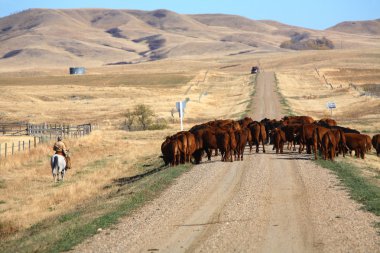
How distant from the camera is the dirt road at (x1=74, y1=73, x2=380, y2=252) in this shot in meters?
12.8

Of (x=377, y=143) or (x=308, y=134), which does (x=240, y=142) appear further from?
(x=377, y=143)

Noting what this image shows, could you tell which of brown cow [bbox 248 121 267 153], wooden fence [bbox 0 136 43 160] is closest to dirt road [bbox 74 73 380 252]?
brown cow [bbox 248 121 267 153]

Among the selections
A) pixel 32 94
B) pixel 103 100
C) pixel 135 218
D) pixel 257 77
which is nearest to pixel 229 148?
pixel 135 218

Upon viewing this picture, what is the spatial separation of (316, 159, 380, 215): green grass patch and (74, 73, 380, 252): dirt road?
308 mm

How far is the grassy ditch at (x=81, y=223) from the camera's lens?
13.9 meters

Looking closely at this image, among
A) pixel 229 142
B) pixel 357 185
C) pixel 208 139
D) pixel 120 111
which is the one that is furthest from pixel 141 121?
pixel 357 185

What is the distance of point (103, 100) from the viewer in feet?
306

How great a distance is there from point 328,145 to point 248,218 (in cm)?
1228

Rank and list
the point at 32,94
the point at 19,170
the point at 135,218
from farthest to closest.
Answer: the point at 32,94 → the point at 19,170 → the point at 135,218

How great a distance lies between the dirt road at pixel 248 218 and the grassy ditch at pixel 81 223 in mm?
383

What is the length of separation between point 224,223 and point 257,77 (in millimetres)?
115555

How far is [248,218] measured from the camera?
49.4 feet

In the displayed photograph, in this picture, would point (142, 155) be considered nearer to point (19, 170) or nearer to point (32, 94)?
point (19, 170)

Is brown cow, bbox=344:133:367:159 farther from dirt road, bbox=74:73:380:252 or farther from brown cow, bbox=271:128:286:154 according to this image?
dirt road, bbox=74:73:380:252
